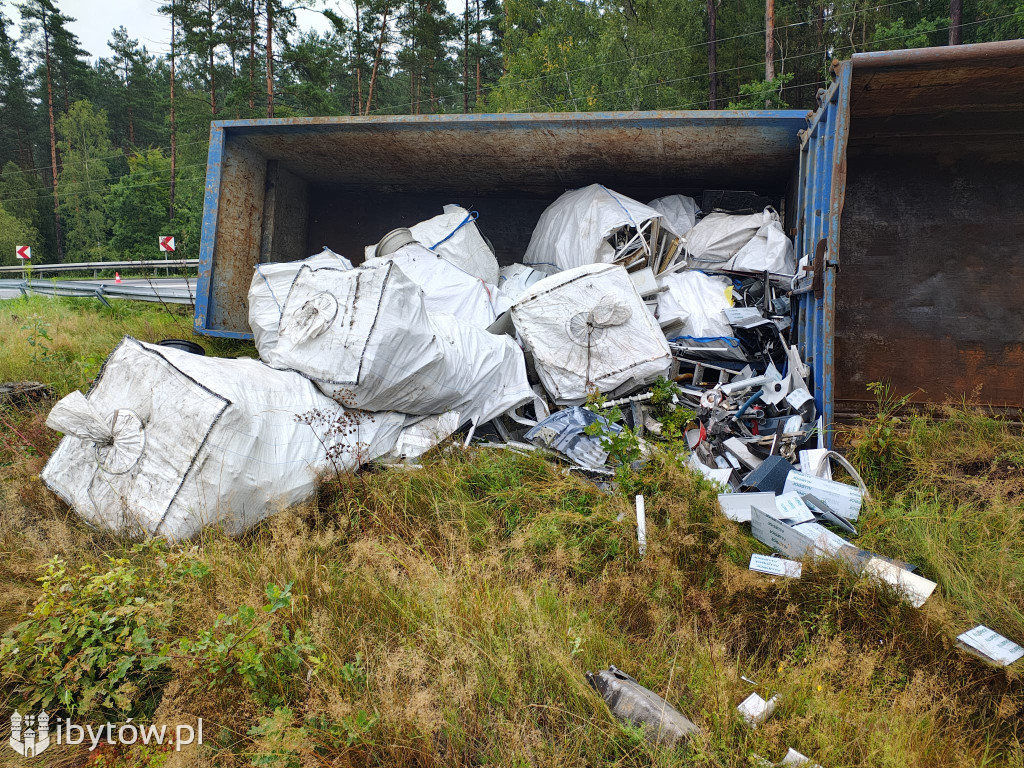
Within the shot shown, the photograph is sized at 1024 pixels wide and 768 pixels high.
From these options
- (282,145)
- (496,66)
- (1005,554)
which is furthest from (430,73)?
(1005,554)

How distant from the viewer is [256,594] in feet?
6.39

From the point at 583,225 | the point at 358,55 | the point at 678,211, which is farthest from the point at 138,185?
the point at 678,211

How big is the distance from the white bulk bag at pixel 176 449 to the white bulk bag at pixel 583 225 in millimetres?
2358

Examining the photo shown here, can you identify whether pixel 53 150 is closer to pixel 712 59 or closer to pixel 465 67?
pixel 465 67

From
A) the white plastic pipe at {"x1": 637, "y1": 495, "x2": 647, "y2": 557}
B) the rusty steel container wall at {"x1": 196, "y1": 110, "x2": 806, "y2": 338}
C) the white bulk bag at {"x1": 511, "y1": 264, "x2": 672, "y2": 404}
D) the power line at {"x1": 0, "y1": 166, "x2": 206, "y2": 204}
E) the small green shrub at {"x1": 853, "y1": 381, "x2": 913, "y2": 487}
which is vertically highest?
the power line at {"x1": 0, "y1": 166, "x2": 206, "y2": 204}

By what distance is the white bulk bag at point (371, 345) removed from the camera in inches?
111

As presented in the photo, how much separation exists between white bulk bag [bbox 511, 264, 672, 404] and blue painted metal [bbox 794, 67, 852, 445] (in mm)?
732

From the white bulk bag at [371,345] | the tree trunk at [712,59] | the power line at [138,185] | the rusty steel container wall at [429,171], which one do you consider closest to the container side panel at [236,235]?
the rusty steel container wall at [429,171]

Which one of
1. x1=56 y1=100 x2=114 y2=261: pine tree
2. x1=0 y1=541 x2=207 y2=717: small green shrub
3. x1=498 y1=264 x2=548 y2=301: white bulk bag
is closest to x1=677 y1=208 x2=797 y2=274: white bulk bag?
x1=498 y1=264 x2=548 y2=301: white bulk bag

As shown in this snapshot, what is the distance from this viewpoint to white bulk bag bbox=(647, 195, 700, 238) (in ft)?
14.6

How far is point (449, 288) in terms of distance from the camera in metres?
3.94

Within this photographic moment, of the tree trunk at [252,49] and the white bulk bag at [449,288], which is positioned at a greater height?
the tree trunk at [252,49]

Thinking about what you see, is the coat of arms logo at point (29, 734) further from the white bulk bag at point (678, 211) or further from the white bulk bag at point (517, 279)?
the white bulk bag at point (678, 211)

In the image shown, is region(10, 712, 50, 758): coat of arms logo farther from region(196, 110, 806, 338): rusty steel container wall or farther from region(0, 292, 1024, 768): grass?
region(196, 110, 806, 338): rusty steel container wall
